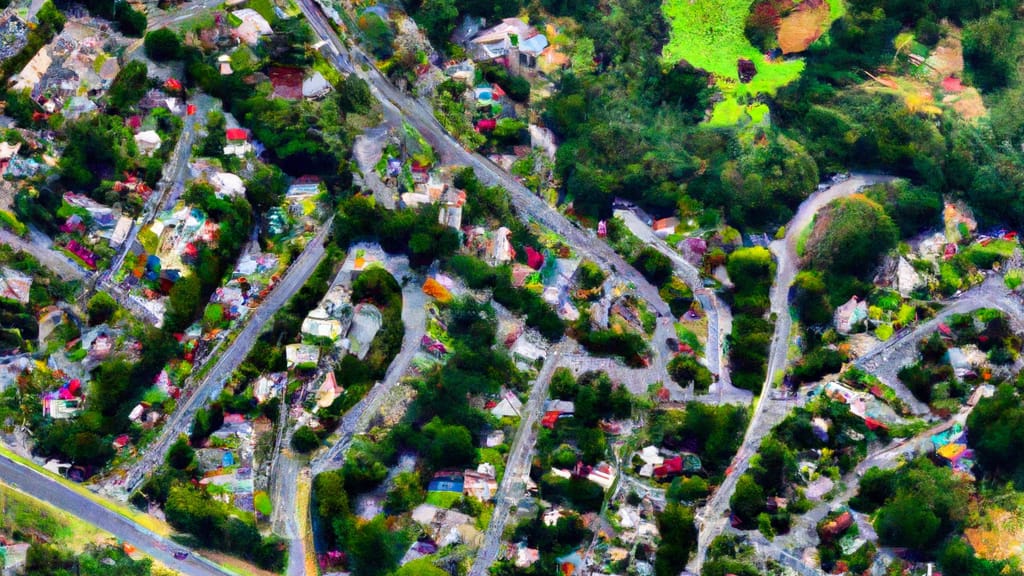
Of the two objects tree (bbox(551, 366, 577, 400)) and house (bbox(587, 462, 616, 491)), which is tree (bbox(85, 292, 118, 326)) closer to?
tree (bbox(551, 366, 577, 400))

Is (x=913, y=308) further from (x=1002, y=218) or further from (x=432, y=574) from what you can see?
(x=432, y=574)

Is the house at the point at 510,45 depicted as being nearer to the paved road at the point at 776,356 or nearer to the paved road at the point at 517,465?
the paved road at the point at 776,356

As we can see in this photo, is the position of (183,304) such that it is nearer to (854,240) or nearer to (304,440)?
(304,440)

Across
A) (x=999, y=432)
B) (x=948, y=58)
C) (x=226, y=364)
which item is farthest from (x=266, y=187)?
(x=948, y=58)

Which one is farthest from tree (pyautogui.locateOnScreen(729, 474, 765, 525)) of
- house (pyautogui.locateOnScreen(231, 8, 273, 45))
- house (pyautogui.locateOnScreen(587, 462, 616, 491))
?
house (pyautogui.locateOnScreen(231, 8, 273, 45))

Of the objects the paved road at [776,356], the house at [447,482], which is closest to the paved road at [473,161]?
the paved road at [776,356]

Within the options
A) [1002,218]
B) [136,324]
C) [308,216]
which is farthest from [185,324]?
[1002,218]

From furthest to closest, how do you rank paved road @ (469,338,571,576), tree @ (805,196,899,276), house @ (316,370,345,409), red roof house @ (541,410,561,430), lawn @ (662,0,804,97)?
1. lawn @ (662,0,804,97)
2. tree @ (805,196,899,276)
3. red roof house @ (541,410,561,430)
4. house @ (316,370,345,409)
5. paved road @ (469,338,571,576)
